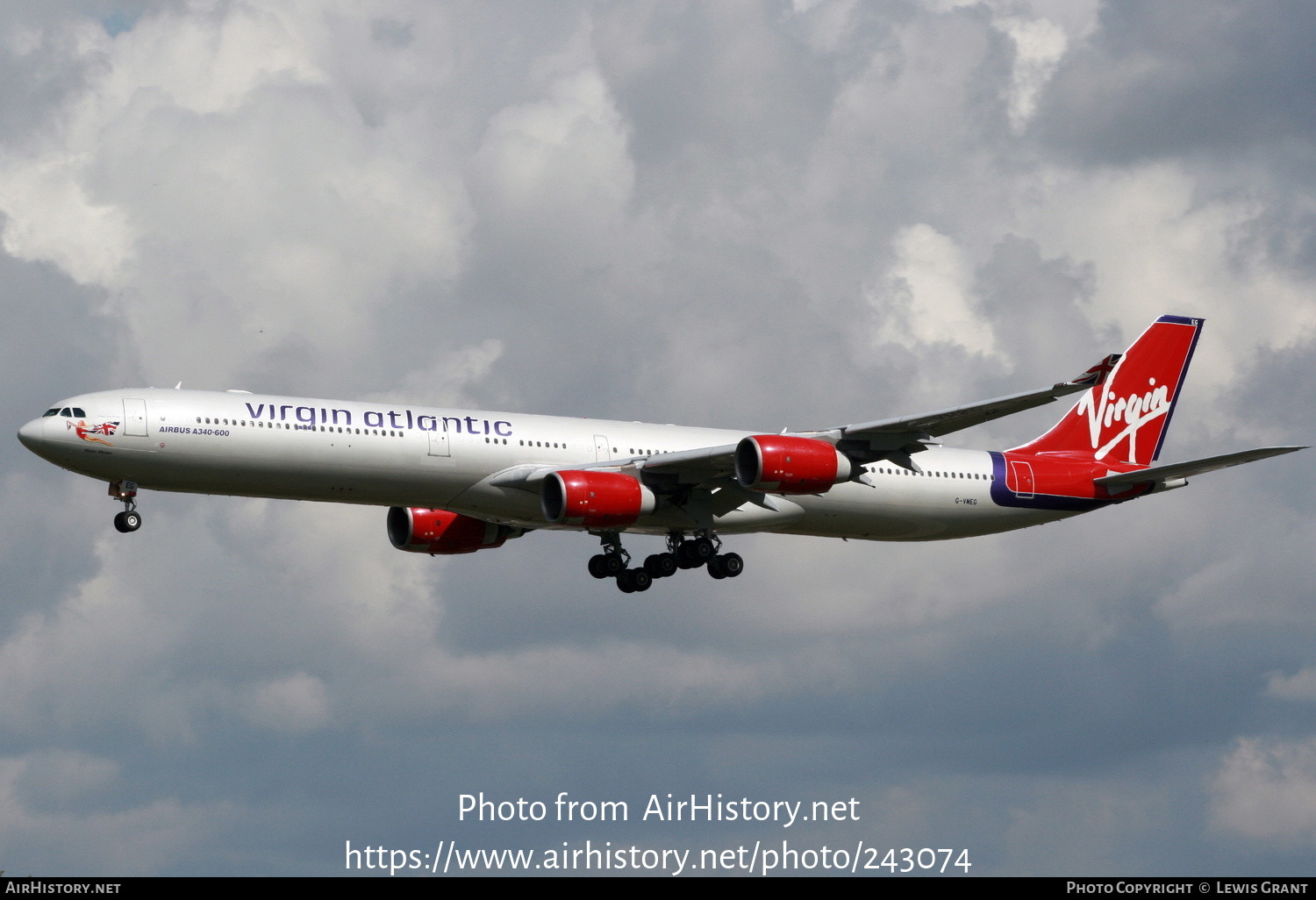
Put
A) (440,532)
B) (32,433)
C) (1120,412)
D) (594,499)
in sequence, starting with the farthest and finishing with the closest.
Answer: (1120,412) → (440,532) → (594,499) → (32,433)

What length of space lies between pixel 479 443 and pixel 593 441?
471cm

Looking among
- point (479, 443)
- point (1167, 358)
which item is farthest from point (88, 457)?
point (1167, 358)

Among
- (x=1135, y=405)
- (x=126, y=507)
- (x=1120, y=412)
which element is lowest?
(x=126, y=507)

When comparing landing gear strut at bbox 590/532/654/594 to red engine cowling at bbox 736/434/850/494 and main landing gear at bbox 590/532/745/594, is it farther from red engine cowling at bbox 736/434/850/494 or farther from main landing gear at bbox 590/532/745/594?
red engine cowling at bbox 736/434/850/494

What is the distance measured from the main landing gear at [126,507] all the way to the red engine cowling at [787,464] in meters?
18.8

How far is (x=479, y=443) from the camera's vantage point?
5984cm

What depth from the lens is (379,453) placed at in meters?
57.9

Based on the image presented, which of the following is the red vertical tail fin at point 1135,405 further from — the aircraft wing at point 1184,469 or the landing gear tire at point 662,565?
the landing gear tire at point 662,565

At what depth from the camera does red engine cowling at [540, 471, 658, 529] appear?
59.0 metres

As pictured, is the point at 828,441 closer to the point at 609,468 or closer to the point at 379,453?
the point at 609,468

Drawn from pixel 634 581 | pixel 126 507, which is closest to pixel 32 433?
pixel 126 507

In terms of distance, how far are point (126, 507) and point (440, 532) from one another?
13.8 metres

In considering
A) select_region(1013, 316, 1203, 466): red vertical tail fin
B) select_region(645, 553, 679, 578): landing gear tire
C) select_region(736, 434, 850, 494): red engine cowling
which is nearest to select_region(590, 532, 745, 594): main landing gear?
select_region(645, 553, 679, 578): landing gear tire

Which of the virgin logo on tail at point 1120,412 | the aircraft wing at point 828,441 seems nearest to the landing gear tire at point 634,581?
the aircraft wing at point 828,441
